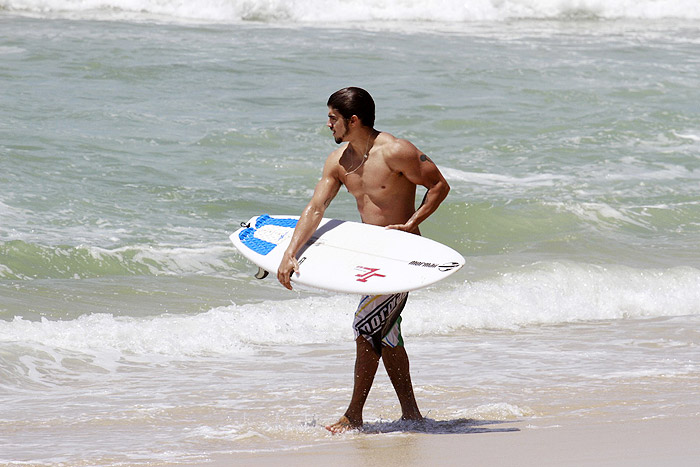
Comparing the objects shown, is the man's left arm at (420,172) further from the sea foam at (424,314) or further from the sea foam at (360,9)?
the sea foam at (360,9)

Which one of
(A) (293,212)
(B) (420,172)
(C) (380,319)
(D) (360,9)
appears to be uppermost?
(B) (420,172)

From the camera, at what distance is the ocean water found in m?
5.30

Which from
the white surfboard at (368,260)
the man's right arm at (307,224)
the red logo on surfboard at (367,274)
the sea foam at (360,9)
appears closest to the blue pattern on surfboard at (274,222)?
the white surfboard at (368,260)

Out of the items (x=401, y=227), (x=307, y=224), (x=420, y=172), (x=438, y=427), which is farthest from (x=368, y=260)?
(x=438, y=427)

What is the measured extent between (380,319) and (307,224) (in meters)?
0.53

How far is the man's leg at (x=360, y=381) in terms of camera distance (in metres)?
4.61

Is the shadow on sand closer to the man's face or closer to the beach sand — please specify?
the beach sand

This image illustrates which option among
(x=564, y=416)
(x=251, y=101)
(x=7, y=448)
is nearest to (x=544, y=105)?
(x=251, y=101)

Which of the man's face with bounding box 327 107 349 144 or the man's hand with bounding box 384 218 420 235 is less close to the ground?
the man's face with bounding box 327 107 349 144

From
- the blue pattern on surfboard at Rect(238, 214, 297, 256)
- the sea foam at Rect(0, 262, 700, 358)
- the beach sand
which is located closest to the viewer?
the beach sand

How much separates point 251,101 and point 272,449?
12.7m

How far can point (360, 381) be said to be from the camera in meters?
4.63

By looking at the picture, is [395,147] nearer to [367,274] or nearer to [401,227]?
[401,227]

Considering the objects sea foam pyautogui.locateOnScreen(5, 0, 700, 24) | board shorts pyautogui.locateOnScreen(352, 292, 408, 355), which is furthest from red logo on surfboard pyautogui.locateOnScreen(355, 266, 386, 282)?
sea foam pyautogui.locateOnScreen(5, 0, 700, 24)
